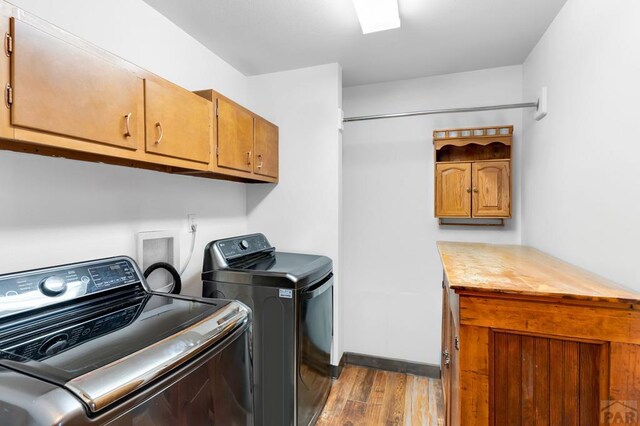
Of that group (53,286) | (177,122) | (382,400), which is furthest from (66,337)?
(382,400)

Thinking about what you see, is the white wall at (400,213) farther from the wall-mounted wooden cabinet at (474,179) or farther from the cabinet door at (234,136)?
the cabinet door at (234,136)

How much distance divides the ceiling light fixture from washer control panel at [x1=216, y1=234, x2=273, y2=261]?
5.00 feet

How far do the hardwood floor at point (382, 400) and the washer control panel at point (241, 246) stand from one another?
123 centimetres

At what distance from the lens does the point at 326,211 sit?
8.02 ft

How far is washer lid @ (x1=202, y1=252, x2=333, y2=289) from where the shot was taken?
166 cm

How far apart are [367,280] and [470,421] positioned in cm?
178

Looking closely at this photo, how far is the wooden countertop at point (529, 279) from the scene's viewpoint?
923mm

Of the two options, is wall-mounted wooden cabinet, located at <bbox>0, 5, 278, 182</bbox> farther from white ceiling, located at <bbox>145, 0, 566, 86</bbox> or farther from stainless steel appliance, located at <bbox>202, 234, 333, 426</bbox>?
stainless steel appliance, located at <bbox>202, 234, 333, 426</bbox>

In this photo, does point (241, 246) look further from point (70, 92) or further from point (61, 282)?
point (70, 92)

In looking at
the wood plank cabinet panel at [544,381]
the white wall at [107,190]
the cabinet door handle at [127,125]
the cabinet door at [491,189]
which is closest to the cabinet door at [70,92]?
the cabinet door handle at [127,125]

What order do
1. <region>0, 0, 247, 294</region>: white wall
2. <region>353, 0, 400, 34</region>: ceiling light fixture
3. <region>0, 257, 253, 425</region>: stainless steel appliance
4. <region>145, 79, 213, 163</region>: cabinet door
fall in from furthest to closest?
<region>353, 0, 400, 34</region>: ceiling light fixture → <region>145, 79, 213, 163</region>: cabinet door → <region>0, 0, 247, 294</region>: white wall → <region>0, 257, 253, 425</region>: stainless steel appliance

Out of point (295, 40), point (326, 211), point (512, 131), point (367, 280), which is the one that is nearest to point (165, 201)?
point (326, 211)

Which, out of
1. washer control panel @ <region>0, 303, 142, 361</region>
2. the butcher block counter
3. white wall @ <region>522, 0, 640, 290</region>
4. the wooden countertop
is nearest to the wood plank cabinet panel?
the butcher block counter

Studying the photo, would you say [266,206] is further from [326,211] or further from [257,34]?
[257,34]
